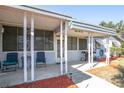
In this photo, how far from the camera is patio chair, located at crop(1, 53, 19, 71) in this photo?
8625 millimetres

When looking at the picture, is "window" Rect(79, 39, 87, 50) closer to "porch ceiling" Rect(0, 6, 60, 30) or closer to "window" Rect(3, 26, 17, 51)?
"porch ceiling" Rect(0, 6, 60, 30)

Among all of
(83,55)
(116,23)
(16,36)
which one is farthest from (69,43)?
(116,23)

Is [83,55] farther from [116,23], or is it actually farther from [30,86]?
[116,23]

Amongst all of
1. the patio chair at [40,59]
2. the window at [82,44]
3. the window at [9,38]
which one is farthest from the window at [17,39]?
the window at [82,44]

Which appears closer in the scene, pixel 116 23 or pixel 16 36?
pixel 16 36

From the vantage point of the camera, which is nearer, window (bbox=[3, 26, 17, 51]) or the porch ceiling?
the porch ceiling

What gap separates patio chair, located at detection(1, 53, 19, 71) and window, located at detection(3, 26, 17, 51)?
1.55 feet

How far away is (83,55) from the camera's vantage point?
1578 centimetres

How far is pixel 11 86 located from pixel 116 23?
49909mm

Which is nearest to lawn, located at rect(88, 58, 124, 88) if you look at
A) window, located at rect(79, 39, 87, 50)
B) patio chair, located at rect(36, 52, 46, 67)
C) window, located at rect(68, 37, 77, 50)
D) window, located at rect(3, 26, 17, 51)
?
patio chair, located at rect(36, 52, 46, 67)

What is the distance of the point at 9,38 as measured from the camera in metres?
9.63

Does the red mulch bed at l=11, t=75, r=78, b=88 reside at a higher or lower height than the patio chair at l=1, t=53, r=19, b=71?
lower

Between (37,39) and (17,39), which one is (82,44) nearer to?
(37,39)

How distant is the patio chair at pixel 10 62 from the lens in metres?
8.62
